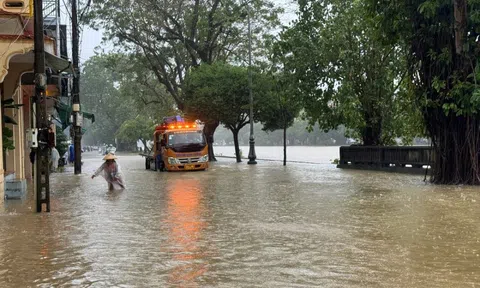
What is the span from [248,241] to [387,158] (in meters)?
20.7

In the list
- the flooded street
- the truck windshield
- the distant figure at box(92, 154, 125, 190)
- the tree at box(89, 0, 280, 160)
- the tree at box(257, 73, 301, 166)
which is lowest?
the flooded street

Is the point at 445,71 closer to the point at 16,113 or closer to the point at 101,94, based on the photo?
the point at 16,113

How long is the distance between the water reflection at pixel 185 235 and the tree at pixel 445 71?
7808 millimetres

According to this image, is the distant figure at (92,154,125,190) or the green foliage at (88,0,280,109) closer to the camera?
the distant figure at (92,154,125,190)

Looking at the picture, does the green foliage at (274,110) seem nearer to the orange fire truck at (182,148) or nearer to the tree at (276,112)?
the tree at (276,112)

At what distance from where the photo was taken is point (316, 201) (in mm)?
14750

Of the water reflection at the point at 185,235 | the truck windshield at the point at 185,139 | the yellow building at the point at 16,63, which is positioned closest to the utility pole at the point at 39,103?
the yellow building at the point at 16,63

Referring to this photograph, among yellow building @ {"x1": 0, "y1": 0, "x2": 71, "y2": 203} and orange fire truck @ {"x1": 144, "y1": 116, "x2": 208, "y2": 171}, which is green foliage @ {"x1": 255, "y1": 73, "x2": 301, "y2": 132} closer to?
orange fire truck @ {"x1": 144, "y1": 116, "x2": 208, "y2": 171}

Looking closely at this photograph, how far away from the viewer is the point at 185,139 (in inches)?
1247

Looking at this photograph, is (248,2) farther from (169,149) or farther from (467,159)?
(467,159)

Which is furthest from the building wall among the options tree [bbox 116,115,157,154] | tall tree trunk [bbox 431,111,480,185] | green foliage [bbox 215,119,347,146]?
green foliage [bbox 215,119,347,146]

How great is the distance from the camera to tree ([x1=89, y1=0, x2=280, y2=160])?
4109cm

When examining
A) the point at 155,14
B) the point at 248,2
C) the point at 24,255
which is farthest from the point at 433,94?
the point at 155,14

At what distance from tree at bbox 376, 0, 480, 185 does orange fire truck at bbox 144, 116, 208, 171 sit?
13.7 metres
